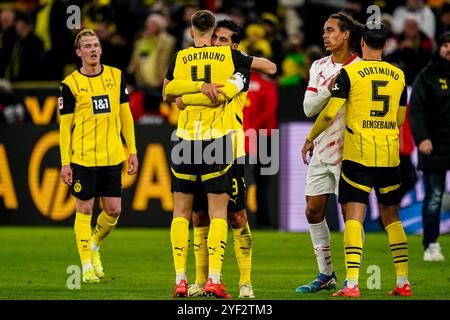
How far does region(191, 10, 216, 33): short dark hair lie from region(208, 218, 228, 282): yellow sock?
1.59m

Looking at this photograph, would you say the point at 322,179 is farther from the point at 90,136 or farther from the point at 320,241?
the point at 90,136

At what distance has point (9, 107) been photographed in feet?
69.5

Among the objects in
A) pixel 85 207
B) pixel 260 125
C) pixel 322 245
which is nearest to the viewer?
pixel 322 245

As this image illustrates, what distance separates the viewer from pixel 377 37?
11.1 metres

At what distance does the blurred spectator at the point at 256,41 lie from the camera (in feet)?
66.6

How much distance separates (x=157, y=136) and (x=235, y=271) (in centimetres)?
639

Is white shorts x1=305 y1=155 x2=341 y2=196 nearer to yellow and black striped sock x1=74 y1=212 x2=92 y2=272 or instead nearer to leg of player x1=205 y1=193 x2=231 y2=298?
leg of player x1=205 y1=193 x2=231 y2=298

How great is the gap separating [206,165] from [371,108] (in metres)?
1.47

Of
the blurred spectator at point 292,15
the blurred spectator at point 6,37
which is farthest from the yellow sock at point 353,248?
the blurred spectator at point 292,15

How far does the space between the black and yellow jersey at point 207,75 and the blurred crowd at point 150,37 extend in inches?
364

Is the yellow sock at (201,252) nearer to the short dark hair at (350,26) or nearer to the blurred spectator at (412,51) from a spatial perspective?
the short dark hair at (350,26)

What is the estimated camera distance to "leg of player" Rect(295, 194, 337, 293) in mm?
11938

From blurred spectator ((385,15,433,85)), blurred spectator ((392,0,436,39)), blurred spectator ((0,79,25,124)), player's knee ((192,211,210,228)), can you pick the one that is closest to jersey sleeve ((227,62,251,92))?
player's knee ((192,211,210,228))

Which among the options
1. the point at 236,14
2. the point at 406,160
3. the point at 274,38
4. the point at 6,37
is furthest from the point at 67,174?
the point at 6,37
